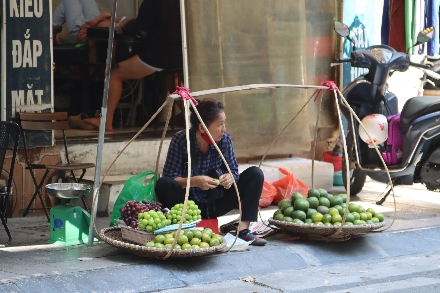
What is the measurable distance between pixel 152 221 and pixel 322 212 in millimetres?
1480

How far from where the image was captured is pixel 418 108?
745 cm

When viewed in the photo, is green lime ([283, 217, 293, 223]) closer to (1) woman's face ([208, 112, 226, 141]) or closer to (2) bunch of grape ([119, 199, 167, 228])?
(1) woman's face ([208, 112, 226, 141])

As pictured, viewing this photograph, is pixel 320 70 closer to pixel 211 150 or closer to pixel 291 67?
pixel 291 67

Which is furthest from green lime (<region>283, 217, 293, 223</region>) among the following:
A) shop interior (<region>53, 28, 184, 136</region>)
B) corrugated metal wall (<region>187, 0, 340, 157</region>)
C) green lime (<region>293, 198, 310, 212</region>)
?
shop interior (<region>53, 28, 184, 136</region>)

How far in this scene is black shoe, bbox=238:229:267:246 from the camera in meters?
6.22

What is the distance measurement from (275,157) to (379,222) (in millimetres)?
2899

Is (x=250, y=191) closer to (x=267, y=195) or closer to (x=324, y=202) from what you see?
(x=324, y=202)

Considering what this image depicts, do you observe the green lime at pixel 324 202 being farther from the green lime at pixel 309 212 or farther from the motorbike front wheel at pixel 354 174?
the motorbike front wheel at pixel 354 174

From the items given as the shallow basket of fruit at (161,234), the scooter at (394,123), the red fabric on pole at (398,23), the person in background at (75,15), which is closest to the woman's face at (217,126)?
the shallow basket of fruit at (161,234)

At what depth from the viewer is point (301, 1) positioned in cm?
898

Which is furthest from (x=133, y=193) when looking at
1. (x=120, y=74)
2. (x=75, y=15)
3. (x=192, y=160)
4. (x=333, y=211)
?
(x=75, y=15)

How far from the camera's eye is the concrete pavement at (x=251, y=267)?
5.26 meters

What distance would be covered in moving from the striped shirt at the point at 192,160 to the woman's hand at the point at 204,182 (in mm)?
274

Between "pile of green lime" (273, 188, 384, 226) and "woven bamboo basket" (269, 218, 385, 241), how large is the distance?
5 cm
